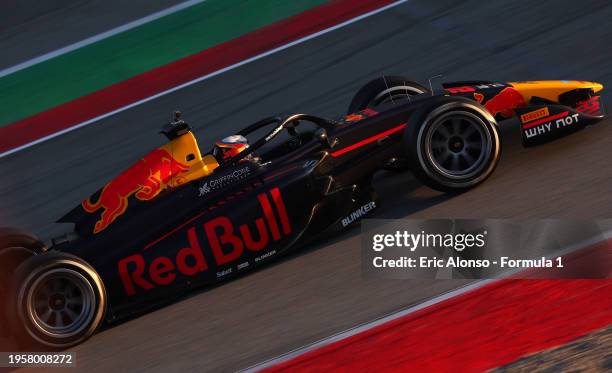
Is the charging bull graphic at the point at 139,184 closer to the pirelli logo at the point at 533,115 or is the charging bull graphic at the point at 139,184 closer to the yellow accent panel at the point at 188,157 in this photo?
the yellow accent panel at the point at 188,157

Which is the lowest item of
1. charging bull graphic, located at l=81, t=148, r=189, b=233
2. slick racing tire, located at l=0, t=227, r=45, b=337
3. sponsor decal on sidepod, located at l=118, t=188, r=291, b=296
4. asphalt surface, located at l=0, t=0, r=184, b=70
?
sponsor decal on sidepod, located at l=118, t=188, r=291, b=296

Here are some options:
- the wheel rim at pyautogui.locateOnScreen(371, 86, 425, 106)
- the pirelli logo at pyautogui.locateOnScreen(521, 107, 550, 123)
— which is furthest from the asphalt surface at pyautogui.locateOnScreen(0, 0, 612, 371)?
the wheel rim at pyautogui.locateOnScreen(371, 86, 425, 106)

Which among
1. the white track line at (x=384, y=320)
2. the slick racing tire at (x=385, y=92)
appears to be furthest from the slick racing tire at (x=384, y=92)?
the white track line at (x=384, y=320)

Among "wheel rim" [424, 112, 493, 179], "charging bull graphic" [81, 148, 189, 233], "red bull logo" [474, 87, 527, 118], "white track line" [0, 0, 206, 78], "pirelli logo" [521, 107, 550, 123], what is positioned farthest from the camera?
"white track line" [0, 0, 206, 78]

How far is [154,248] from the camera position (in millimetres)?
6969

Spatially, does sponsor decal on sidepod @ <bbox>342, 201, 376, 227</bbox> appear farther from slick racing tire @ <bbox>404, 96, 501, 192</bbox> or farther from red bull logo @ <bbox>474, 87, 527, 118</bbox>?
red bull logo @ <bbox>474, 87, 527, 118</bbox>

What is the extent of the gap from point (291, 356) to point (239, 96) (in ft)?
19.0

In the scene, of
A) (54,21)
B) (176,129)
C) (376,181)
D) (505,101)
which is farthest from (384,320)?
(54,21)

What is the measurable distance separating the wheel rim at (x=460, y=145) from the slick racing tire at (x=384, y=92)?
122 cm

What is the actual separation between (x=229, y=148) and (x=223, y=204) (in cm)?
69

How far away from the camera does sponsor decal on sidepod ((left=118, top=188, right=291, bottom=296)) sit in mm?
6902

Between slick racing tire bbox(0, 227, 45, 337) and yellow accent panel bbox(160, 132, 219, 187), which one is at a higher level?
yellow accent panel bbox(160, 132, 219, 187)

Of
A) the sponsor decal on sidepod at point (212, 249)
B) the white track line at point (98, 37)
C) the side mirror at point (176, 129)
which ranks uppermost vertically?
the white track line at point (98, 37)

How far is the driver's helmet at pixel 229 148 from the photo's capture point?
7.61 meters
